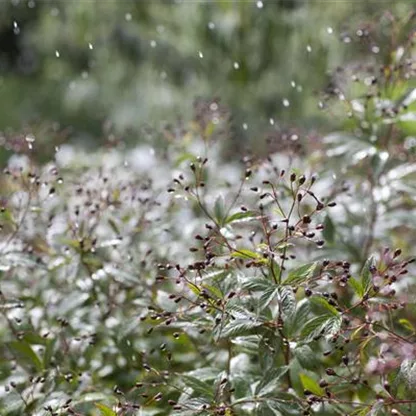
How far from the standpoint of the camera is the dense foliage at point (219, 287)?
1.19 metres

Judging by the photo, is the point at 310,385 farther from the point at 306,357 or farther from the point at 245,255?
the point at 245,255

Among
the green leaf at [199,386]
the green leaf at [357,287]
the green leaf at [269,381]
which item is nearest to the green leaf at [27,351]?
the green leaf at [199,386]

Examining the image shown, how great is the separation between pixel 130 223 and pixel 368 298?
0.73 m

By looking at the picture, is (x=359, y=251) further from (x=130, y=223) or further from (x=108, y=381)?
(x=108, y=381)

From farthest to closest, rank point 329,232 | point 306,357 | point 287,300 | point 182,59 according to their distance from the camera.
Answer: point 182,59, point 329,232, point 306,357, point 287,300

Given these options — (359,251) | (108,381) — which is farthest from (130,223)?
(359,251)

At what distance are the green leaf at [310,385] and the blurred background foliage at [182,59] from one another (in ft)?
2.57

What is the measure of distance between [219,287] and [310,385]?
25 centimetres

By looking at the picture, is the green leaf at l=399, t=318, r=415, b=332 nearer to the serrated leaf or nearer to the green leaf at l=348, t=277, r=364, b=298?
the green leaf at l=348, t=277, r=364, b=298

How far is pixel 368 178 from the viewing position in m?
1.89

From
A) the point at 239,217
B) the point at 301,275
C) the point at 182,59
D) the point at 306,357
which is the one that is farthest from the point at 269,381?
the point at 182,59

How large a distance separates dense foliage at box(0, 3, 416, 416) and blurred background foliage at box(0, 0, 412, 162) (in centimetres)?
26

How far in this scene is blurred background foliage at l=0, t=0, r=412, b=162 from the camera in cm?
361

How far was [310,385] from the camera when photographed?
1.32 metres
